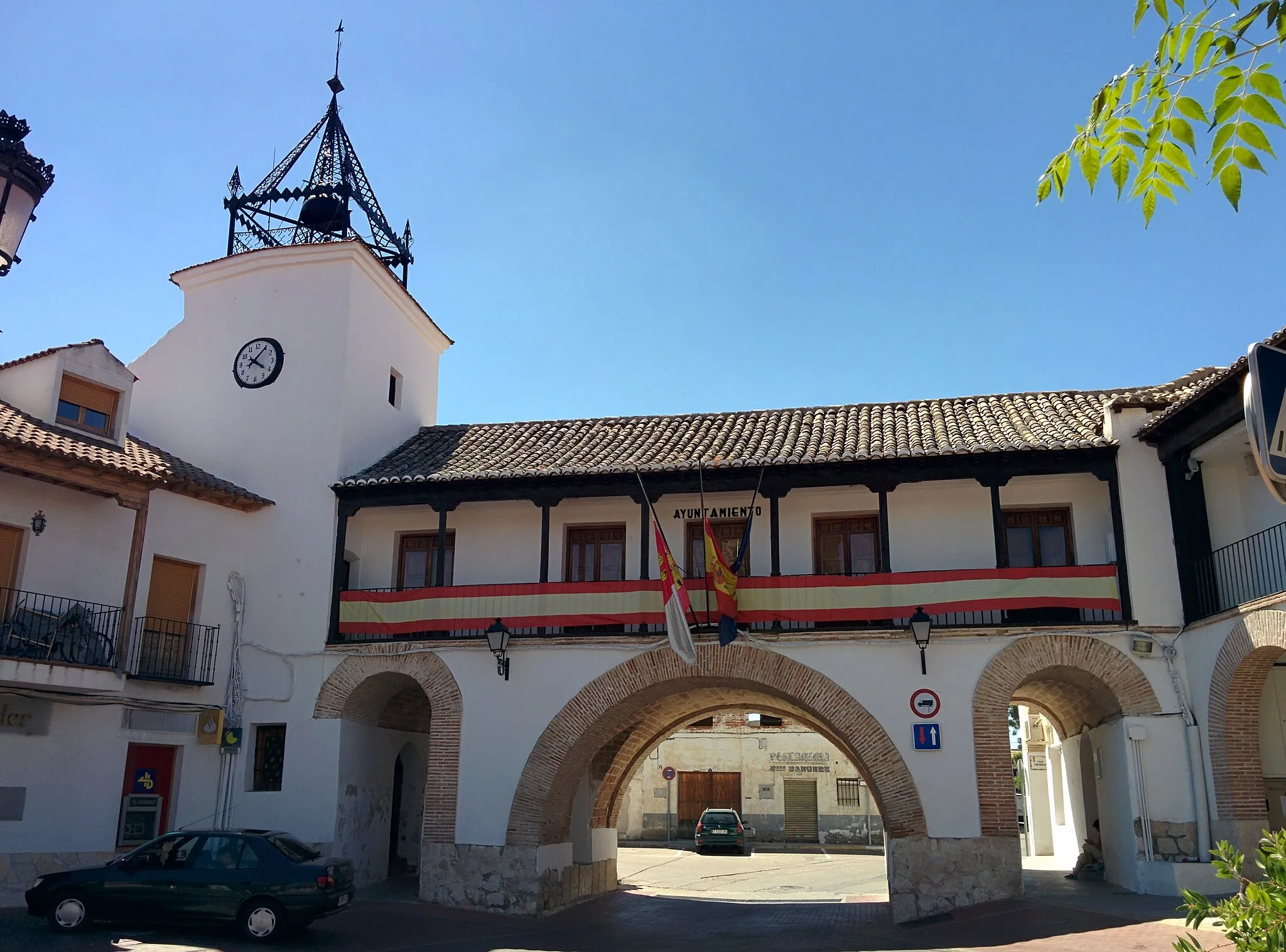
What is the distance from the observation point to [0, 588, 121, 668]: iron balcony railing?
13539mm

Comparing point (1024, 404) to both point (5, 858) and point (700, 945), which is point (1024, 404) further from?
point (5, 858)

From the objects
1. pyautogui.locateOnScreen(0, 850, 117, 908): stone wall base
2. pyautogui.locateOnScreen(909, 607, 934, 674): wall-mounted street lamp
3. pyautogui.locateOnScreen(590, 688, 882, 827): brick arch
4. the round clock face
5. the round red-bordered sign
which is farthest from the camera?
the round clock face

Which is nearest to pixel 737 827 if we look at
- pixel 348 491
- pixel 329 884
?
pixel 348 491

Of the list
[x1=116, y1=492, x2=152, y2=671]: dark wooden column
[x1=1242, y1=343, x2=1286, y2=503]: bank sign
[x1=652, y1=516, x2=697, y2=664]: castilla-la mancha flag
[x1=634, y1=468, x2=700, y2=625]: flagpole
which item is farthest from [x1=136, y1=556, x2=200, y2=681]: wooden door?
[x1=1242, y1=343, x2=1286, y2=503]: bank sign

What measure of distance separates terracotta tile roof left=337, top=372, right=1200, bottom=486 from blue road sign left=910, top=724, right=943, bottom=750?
3.57 m

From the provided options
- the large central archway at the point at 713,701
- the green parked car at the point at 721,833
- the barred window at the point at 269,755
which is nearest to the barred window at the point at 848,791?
the green parked car at the point at 721,833

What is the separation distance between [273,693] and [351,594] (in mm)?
1872

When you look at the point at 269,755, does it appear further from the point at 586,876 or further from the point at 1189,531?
the point at 1189,531

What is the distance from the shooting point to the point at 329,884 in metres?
12.1

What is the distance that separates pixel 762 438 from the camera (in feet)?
57.3

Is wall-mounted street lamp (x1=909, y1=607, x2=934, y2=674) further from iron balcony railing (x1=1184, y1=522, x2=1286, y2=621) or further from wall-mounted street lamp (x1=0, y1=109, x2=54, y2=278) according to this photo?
wall-mounted street lamp (x1=0, y1=109, x2=54, y2=278)

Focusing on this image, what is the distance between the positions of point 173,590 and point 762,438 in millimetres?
9153

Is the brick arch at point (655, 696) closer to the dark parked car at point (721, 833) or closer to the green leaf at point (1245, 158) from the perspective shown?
the dark parked car at point (721, 833)

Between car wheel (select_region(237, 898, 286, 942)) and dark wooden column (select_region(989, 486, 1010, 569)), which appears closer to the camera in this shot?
car wheel (select_region(237, 898, 286, 942))
